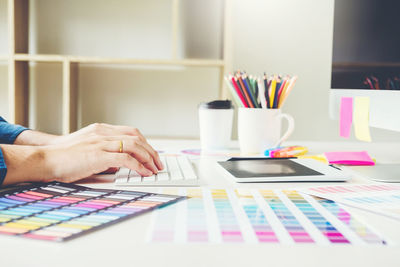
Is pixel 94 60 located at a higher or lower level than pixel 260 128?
higher

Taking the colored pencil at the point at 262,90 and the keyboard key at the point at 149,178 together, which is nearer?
the keyboard key at the point at 149,178

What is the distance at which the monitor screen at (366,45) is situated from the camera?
2.47ft

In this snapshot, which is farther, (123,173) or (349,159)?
(349,159)

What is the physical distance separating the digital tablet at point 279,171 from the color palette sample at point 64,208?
181 mm

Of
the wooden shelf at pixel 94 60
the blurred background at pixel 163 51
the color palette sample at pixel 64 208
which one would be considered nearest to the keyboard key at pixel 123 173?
the color palette sample at pixel 64 208

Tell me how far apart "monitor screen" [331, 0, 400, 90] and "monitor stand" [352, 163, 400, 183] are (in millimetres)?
153

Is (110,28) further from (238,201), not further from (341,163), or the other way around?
(238,201)

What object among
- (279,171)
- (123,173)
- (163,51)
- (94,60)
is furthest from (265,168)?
(163,51)

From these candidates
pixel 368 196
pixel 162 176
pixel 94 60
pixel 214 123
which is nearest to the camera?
pixel 368 196

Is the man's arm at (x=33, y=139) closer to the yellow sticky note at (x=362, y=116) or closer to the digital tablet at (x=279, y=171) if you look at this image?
the digital tablet at (x=279, y=171)

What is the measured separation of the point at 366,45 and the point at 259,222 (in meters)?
0.57

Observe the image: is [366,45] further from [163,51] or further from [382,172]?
[163,51]

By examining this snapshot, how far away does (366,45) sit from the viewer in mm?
844

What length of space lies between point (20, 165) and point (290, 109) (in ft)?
4.36
